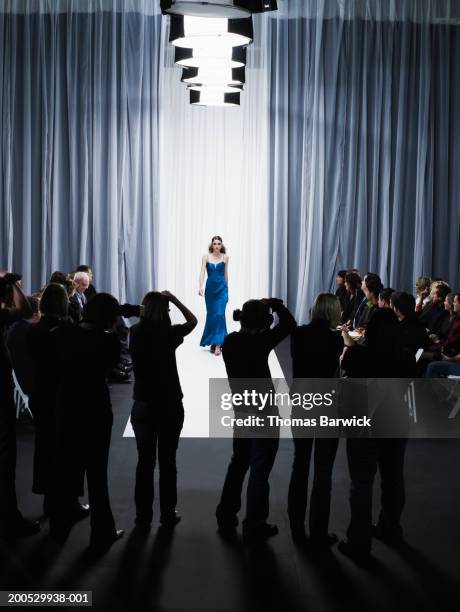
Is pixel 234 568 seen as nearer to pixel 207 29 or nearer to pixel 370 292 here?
pixel 207 29

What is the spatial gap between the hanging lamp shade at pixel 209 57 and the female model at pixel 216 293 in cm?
371

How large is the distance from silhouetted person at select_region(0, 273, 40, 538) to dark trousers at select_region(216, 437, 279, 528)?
3.57ft

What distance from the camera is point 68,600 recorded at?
3898 millimetres

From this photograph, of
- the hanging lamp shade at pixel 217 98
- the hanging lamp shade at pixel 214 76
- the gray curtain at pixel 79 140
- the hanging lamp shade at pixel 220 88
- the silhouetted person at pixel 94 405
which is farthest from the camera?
the gray curtain at pixel 79 140

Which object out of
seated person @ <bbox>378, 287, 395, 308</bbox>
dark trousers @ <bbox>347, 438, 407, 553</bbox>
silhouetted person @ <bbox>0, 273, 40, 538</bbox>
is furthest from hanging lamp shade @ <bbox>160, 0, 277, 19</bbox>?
dark trousers @ <bbox>347, 438, 407, 553</bbox>

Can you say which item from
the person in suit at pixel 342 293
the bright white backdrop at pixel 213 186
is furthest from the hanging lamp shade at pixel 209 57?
the bright white backdrop at pixel 213 186

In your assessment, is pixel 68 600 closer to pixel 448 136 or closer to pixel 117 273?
pixel 117 273

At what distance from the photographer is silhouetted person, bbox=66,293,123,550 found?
4359 mm

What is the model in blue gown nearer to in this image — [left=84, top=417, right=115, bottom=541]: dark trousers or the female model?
the female model

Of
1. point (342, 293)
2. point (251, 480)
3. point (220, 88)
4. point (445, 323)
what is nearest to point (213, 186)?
point (342, 293)

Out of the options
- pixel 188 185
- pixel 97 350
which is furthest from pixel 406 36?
pixel 97 350

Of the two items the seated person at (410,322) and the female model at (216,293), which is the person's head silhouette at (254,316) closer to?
the seated person at (410,322)

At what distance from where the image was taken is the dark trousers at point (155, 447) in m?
4.63

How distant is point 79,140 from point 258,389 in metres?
8.73
